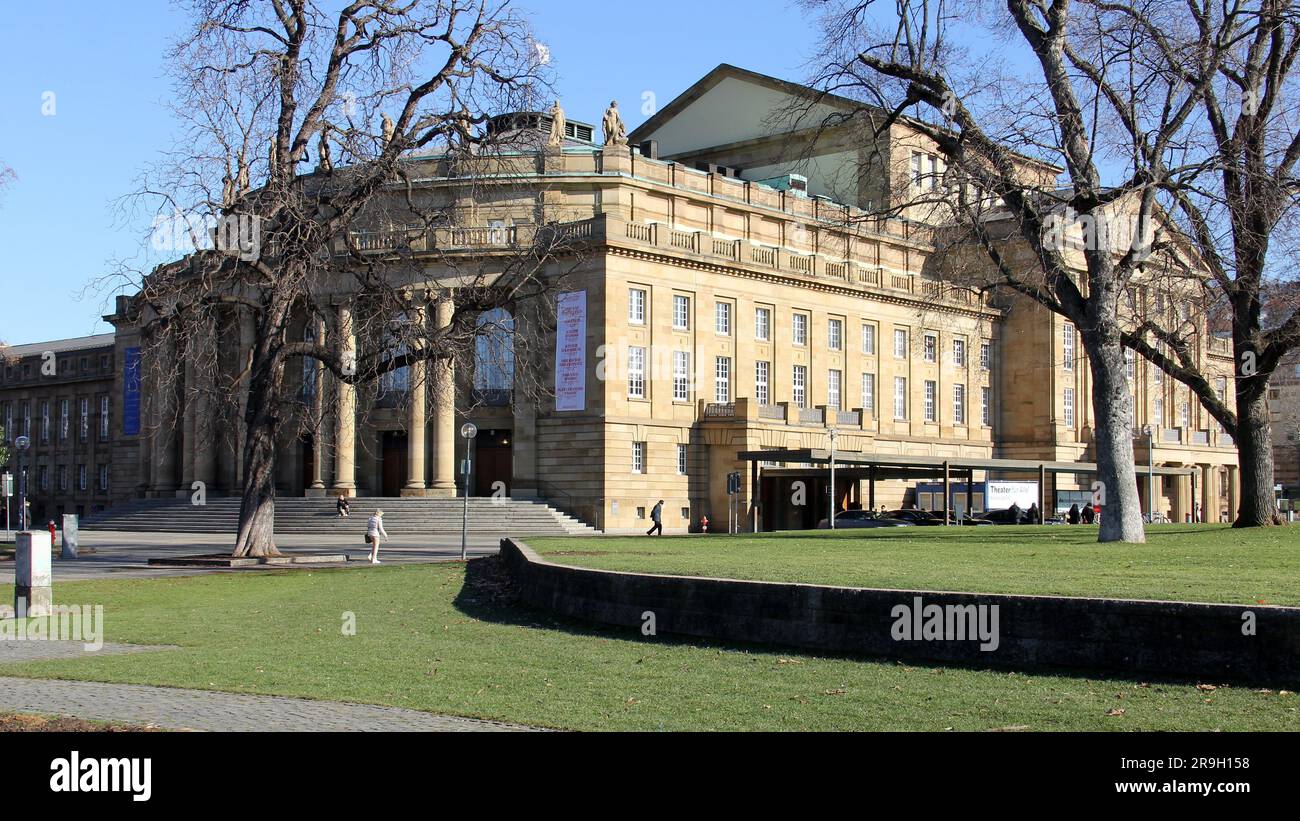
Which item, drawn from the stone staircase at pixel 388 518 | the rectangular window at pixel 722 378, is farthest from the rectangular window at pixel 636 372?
the stone staircase at pixel 388 518

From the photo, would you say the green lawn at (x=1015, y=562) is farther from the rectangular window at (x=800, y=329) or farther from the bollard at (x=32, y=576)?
the rectangular window at (x=800, y=329)

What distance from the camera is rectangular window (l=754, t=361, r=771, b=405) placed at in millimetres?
75688

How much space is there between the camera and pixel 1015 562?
22.3 m

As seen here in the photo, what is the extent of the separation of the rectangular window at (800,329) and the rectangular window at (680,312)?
28.2ft

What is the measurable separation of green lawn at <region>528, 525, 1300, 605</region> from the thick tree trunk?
114cm

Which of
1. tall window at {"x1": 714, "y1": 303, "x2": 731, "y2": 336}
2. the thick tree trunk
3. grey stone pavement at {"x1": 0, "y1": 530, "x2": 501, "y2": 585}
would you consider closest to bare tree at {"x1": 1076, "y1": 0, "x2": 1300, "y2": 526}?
the thick tree trunk

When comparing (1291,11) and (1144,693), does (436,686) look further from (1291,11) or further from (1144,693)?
(1291,11)

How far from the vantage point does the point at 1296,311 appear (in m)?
31.5

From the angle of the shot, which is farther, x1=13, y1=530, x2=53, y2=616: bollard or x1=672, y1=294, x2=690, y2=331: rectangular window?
x1=672, y1=294, x2=690, y2=331: rectangular window

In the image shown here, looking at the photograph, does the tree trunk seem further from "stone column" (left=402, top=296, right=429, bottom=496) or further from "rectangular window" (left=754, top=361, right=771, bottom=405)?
"rectangular window" (left=754, top=361, right=771, bottom=405)

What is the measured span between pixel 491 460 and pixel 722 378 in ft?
44.7

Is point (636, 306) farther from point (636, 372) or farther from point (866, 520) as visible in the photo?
point (866, 520)

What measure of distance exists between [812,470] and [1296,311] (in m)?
39.5
